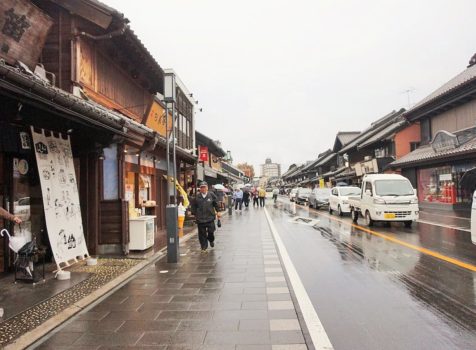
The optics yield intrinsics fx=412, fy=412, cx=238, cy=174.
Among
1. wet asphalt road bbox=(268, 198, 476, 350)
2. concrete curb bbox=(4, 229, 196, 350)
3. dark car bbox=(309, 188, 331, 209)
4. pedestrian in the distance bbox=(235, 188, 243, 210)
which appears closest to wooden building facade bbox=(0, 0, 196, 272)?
concrete curb bbox=(4, 229, 196, 350)

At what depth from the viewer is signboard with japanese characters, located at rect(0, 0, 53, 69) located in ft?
26.8

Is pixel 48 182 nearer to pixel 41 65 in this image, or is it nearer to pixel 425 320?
pixel 41 65

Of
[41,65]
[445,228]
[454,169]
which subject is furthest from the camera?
[454,169]

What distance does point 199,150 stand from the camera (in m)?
31.1

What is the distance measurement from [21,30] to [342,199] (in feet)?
62.1

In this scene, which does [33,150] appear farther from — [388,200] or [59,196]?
[388,200]

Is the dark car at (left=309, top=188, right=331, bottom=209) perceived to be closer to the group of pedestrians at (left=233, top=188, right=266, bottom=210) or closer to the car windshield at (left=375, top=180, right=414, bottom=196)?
the group of pedestrians at (left=233, top=188, right=266, bottom=210)

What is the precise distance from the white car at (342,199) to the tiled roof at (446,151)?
5656mm

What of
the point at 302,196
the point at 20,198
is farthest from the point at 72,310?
the point at 302,196

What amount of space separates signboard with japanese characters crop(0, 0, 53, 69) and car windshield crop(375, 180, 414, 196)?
43.2ft

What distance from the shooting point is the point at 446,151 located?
993 inches

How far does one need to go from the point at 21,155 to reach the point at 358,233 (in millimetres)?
11137

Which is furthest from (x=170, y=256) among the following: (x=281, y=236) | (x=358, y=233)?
(x=358, y=233)

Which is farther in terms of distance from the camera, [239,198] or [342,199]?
[239,198]
